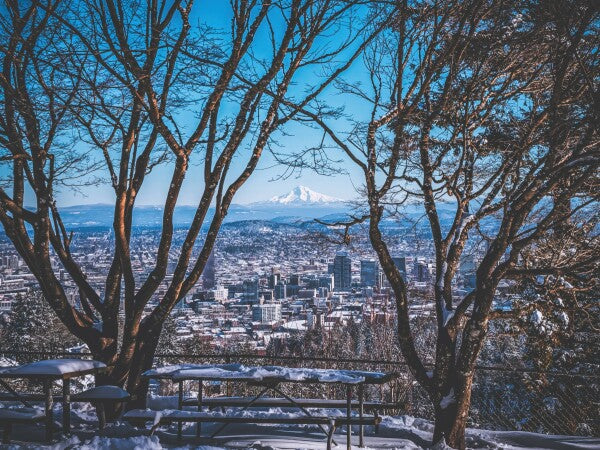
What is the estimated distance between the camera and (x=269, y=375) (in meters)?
6.04

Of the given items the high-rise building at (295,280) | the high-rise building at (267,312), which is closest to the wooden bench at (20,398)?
the high-rise building at (267,312)

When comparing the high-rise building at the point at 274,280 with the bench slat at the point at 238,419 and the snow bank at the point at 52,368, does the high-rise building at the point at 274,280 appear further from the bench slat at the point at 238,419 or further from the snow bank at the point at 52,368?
the snow bank at the point at 52,368

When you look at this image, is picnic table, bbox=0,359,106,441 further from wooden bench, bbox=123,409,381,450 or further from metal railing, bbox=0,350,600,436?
metal railing, bbox=0,350,600,436

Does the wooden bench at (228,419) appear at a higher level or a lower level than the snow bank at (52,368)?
lower

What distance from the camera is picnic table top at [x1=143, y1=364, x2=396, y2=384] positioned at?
592 cm

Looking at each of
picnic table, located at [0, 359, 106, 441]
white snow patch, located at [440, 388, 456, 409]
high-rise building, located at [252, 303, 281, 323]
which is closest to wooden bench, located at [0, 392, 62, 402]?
picnic table, located at [0, 359, 106, 441]

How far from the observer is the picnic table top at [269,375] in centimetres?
592

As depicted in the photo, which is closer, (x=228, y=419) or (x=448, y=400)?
(x=228, y=419)

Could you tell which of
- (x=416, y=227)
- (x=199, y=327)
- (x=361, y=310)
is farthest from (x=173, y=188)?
(x=199, y=327)

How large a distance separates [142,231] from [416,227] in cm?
2063

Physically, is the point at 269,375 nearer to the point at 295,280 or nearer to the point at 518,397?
the point at 518,397

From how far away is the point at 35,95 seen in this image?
8461 mm

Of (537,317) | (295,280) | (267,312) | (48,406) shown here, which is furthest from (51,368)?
(295,280)

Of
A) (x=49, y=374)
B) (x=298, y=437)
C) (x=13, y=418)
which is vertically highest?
(x=49, y=374)
